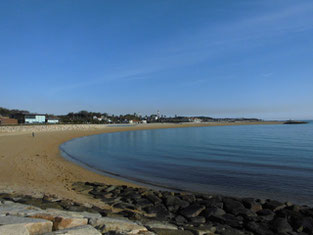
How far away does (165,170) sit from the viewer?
520 inches

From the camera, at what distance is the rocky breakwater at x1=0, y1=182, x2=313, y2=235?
433cm

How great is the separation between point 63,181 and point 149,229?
7325mm

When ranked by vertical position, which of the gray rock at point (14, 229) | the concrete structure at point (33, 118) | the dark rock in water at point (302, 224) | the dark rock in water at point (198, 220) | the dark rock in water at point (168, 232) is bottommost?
the dark rock in water at point (302, 224)

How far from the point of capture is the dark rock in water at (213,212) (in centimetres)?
626

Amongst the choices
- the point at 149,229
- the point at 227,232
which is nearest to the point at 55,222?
the point at 149,229

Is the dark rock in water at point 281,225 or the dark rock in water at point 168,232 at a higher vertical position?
the dark rock in water at point 168,232

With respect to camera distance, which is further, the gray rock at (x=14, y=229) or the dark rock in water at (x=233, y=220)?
the dark rock in water at (x=233, y=220)

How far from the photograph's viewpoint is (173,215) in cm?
625

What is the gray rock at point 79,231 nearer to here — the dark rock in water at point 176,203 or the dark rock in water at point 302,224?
the dark rock in water at point 176,203

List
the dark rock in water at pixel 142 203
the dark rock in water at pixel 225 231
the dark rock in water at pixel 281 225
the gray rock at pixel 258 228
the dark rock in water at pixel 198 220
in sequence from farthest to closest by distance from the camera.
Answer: the dark rock in water at pixel 142 203
the dark rock in water at pixel 198 220
the dark rock in water at pixel 281 225
the gray rock at pixel 258 228
the dark rock in water at pixel 225 231

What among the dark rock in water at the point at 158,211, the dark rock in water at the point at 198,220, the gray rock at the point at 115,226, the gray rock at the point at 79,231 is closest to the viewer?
the gray rock at the point at 79,231

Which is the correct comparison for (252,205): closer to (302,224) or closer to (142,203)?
(302,224)

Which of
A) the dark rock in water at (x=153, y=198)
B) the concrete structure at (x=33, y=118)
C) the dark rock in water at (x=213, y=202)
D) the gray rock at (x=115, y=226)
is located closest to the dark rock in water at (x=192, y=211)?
the dark rock in water at (x=213, y=202)

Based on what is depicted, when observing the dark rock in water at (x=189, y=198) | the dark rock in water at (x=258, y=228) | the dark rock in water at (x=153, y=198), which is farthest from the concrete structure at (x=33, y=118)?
the dark rock in water at (x=258, y=228)
